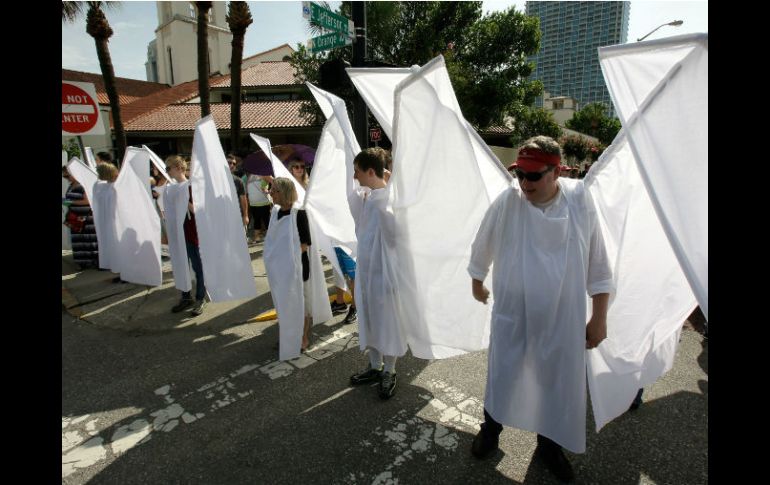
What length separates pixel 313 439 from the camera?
2730 millimetres

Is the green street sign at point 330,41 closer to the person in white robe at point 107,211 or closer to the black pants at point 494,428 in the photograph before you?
the person in white robe at point 107,211

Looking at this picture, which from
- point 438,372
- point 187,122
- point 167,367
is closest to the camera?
point 438,372

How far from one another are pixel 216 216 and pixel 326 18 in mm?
3538

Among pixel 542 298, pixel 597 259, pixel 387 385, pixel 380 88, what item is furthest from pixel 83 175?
pixel 597 259

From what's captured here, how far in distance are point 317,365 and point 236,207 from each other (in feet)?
6.31

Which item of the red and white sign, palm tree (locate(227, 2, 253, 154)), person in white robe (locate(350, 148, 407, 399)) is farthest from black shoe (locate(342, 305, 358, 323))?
palm tree (locate(227, 2, 253, 154))

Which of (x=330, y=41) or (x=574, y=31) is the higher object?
(x=574, y=31)

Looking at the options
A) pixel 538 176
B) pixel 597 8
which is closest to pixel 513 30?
pixel 597 8

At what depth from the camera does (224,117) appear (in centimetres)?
2531

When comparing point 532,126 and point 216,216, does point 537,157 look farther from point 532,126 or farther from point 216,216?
point 532,126

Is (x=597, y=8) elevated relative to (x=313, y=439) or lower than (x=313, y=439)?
elevated

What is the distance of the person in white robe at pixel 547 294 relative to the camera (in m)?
2.12

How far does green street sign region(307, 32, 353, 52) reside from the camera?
21.1 feet
